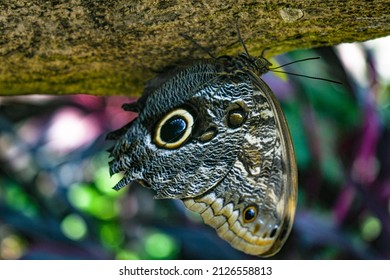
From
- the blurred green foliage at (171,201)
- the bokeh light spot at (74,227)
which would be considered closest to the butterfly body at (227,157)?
the blurred green foliage at (171,201)

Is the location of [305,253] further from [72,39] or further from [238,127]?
[72,39]

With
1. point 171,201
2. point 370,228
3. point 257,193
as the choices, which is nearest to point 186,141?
point 257,193

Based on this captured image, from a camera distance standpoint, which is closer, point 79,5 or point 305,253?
point 79,5

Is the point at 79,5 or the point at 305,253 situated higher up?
the point at 79,5

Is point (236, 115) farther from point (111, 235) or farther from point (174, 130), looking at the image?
point (111, 235)

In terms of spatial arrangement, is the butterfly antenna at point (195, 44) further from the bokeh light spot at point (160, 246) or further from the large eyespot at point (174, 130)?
the bokeh light spot at point (160, 246)

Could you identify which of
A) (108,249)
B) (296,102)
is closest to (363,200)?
(296,102)

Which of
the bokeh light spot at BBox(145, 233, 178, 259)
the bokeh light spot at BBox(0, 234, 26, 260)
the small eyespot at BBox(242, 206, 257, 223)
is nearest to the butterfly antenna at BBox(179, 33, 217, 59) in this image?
the small eyespot at BBox(242, 206, 257, 223)

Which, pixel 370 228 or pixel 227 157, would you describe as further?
pixel 370 228
